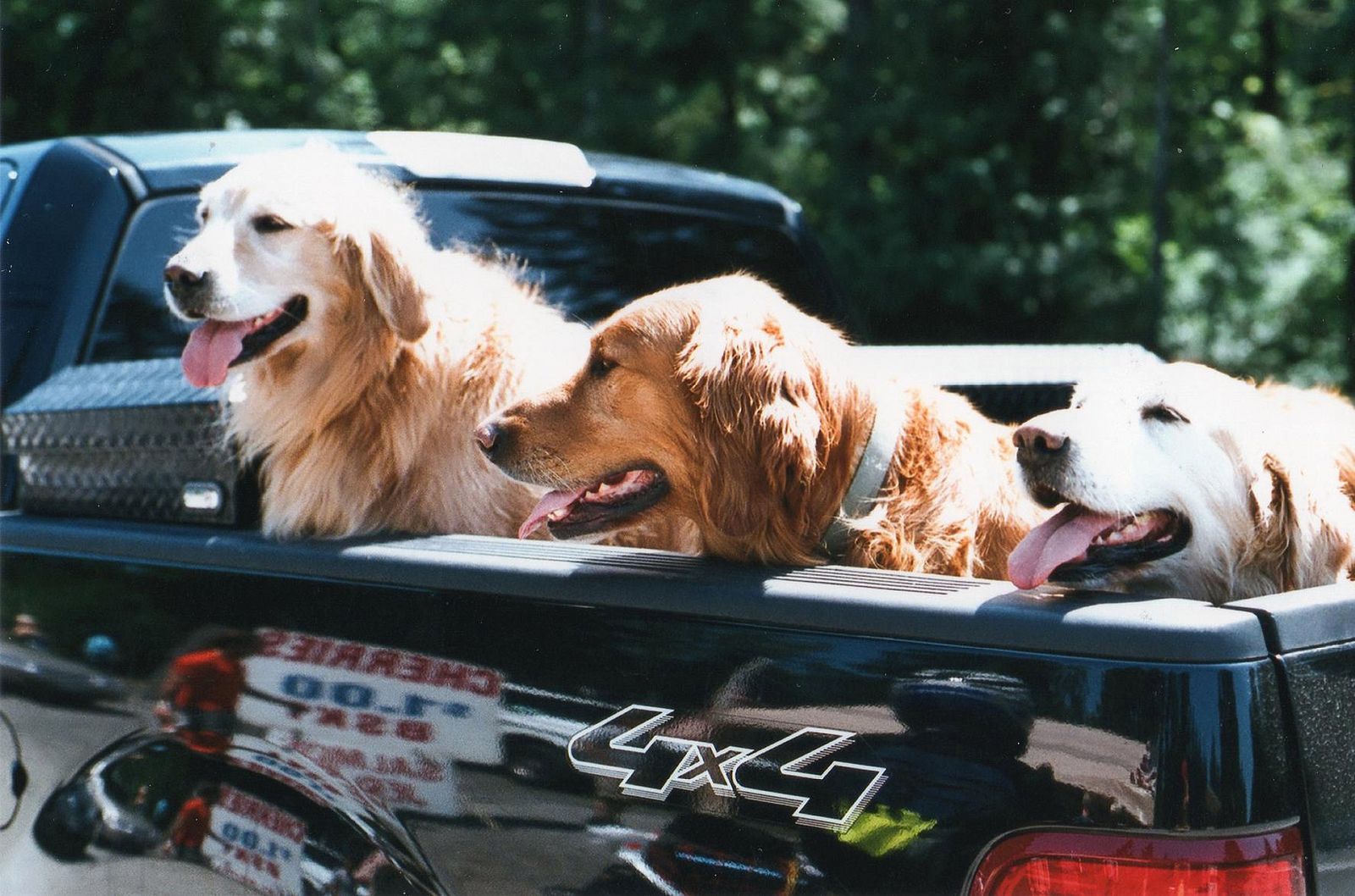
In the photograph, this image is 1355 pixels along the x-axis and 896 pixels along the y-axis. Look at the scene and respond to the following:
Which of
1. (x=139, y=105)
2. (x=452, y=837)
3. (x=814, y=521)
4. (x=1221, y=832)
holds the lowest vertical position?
(x=139, y=105)

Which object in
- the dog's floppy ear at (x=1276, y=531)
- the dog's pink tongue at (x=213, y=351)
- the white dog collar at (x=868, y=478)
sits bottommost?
the dog's pink tongue at (x=213, y=351)

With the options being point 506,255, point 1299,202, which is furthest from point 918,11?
point 506,255

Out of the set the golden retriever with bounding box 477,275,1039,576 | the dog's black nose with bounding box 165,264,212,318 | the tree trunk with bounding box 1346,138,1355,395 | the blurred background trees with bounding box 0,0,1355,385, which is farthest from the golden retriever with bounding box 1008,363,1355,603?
the tree trunk with bounding box 1346,138,1355,395

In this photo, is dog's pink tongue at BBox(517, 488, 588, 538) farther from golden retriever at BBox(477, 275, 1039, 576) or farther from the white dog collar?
the white dog collar

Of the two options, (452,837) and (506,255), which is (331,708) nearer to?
(452,837)

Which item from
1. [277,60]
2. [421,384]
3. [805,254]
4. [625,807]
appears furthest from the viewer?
[277,60]

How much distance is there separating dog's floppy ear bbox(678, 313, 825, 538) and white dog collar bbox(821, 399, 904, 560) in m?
0.09

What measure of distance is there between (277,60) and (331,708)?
2017 centimetres

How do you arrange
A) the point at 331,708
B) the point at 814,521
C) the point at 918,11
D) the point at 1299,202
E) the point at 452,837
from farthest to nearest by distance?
1. the point at 1299,202
2. the point at 918,11
3. the point at 814,521
4. the point at 331,708
5. the point at 452,837

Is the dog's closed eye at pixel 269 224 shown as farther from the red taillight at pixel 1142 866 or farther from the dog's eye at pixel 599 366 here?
the red taillight at pixel 1142 866

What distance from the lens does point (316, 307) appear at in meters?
3.22

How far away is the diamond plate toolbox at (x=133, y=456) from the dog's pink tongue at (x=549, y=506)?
0.60 meters

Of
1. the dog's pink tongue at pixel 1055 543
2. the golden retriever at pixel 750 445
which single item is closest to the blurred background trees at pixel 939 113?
the golden retriever at pixel 750 445

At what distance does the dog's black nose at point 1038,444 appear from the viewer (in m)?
2.15
